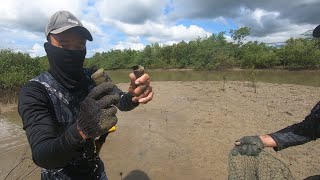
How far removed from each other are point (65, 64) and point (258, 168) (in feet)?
7.50

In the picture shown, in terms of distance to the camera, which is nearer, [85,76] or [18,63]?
[85,76]

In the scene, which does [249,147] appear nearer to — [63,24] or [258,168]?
[258,168]

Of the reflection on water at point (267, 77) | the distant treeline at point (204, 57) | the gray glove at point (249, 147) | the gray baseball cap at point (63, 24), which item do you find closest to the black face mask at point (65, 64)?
the gray baseball cap at point (63, 24)

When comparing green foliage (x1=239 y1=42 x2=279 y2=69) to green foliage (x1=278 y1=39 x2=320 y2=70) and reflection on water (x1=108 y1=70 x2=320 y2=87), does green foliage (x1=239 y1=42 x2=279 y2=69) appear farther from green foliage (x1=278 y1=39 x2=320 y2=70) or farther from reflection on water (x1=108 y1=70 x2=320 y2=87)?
reflection on water (x1=108 y1=70 x2=320 y2=87)

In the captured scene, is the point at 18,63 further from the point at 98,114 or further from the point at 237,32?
the point at 237,32

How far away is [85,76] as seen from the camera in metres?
2.55

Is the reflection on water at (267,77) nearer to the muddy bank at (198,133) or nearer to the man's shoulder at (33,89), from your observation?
the muddy bank at (198,133)

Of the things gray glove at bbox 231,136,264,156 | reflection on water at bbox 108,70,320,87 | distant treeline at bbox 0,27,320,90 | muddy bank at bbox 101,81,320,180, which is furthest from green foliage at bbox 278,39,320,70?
gray glove at bbox 231,136,264,156

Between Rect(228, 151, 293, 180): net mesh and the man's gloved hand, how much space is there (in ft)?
6.52

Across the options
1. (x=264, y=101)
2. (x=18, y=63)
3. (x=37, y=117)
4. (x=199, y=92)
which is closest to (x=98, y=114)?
(x=37, y=117)

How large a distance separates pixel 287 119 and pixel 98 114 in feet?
30.5

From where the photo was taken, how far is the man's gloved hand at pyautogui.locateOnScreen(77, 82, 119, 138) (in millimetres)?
1529

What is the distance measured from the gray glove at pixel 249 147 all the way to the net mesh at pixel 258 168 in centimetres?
26

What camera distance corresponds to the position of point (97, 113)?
5.02 feet
